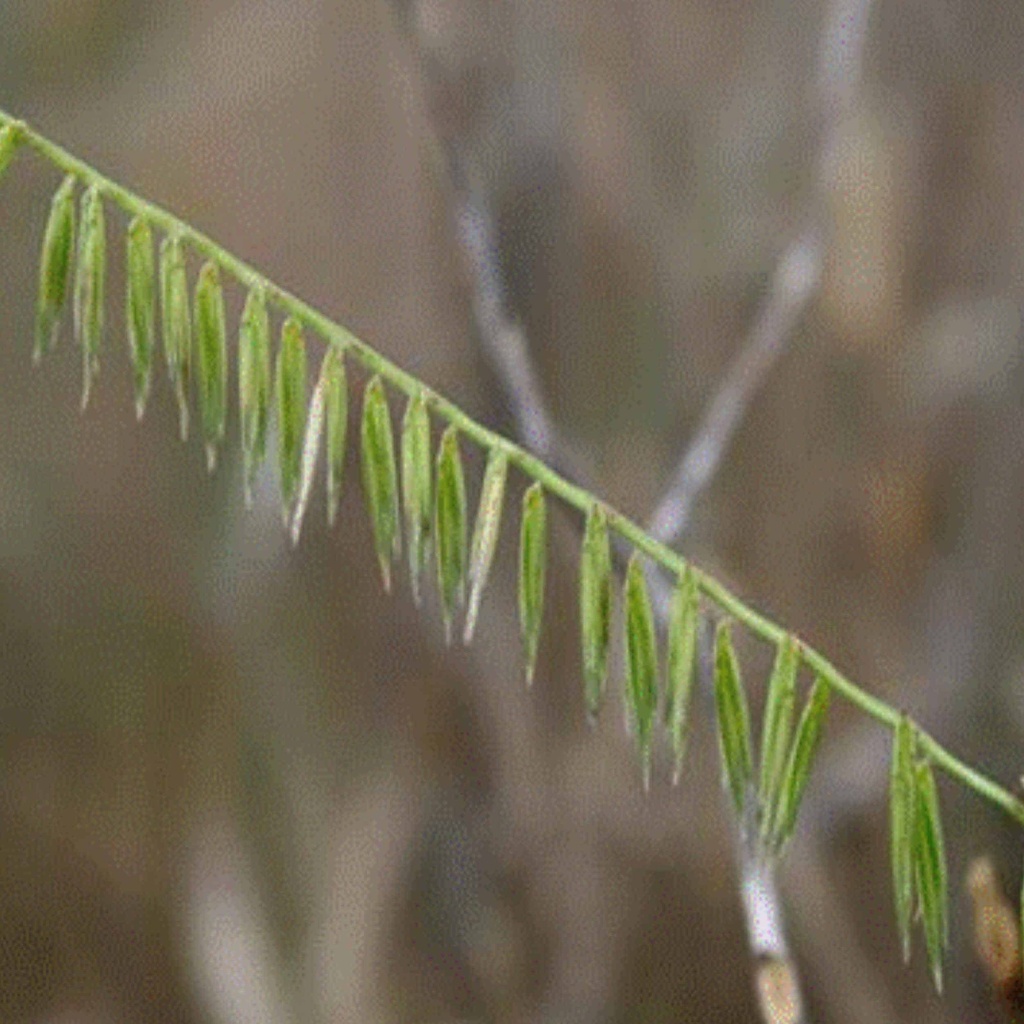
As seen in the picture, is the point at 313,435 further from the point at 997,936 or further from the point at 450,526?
the point at 997,936

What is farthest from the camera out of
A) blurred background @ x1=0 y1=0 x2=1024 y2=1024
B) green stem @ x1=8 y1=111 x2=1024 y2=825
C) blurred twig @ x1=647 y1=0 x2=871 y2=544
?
blurred background @ x1=0 y1=0 x2=1024 y2=1024

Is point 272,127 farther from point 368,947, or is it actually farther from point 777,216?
point 368,947

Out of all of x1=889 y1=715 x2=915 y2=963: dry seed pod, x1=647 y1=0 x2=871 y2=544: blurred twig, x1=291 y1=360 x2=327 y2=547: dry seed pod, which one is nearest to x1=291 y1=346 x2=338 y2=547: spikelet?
x1=291 y1=360 x2=327 y2=547: dry seed pod

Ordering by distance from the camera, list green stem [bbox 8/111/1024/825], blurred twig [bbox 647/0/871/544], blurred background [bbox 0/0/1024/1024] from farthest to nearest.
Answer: blurred background [bbox 0/0/1024/1024] < blurred twig [bbox 647/0/871/544] < green stem [bbox 8/111/1024/825]

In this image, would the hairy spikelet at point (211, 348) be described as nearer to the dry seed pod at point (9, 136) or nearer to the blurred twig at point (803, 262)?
the dry seed pod at point (9, 136)

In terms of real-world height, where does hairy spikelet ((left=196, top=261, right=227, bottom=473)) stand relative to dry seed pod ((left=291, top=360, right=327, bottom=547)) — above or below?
above

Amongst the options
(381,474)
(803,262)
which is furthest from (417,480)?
(803,262)

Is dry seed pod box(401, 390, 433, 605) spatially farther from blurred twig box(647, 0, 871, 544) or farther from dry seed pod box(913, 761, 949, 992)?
blurred twig box(647, 0, 871, 544)
